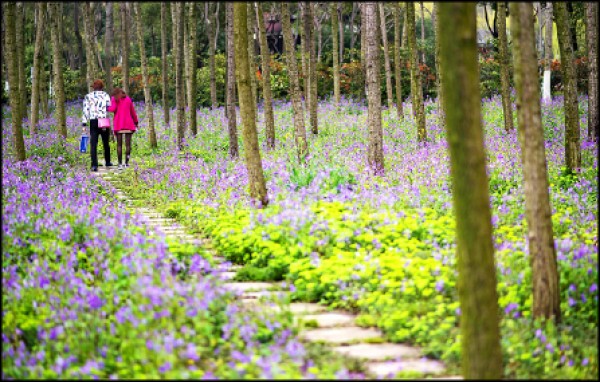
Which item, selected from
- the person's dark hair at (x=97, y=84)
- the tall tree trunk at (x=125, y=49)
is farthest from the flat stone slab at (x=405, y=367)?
the tall tree trunk at (x=125, y=49)

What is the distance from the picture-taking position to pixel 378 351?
6352mm

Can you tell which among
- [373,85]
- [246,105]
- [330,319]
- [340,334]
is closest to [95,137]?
[373,85]

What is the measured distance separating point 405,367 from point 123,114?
14320mm

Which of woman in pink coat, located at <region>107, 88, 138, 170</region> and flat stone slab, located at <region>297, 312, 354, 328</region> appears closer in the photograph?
flat stone slab, located at <region>297, 312, 354, 328</region>

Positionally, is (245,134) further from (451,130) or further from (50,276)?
(451,130)

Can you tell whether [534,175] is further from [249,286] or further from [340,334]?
[249,286]

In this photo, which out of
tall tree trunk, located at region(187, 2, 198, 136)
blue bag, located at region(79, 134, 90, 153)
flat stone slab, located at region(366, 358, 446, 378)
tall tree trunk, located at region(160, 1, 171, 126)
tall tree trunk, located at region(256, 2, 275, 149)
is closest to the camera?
flat stone slab, located at region(366, 358, 446, 378)

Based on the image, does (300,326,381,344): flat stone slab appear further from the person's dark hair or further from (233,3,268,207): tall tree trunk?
the person's dark hair

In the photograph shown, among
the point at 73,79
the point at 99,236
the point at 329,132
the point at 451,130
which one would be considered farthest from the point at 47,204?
the point at 73,79

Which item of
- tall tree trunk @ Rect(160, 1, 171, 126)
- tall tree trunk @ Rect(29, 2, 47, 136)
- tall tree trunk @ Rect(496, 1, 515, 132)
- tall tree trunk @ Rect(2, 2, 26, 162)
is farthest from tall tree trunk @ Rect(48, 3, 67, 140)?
tall tree trunk @ Rect(496, 1, 515, 132)

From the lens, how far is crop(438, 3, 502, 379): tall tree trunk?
5.18 metres

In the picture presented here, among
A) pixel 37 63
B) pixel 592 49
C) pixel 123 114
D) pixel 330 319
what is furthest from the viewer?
pixel 37 63

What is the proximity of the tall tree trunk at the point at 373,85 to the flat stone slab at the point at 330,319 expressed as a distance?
6793mm

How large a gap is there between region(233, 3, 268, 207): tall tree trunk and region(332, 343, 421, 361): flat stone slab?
4.71m
